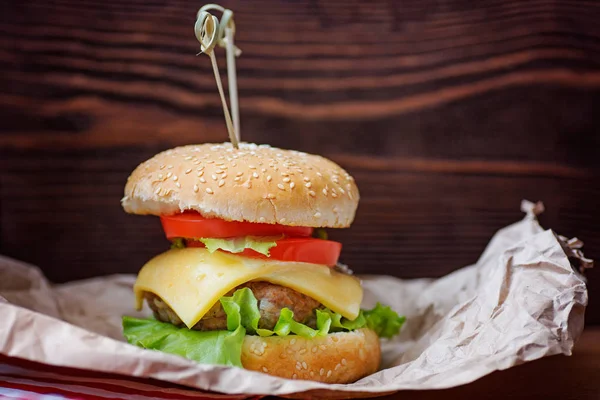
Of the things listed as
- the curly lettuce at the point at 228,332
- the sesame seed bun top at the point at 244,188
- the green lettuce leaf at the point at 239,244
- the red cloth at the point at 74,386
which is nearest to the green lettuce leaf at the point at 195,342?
the curly lettuce at the point at 228,332

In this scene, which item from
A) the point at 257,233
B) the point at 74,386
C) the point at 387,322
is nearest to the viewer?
the point at 74,386

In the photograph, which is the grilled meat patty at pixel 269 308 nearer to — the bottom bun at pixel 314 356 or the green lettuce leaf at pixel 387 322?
the bottom bun at pixel 314 356

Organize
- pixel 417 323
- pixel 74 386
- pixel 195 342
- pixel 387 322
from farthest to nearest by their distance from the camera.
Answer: pixel 417 323, pixel 387 322, pixel 195 342, pixel 74 386

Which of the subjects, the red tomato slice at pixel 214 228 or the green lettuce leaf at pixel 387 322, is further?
the green lettuce leaf at pixel 387 322

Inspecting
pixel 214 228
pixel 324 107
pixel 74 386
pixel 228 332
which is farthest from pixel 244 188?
pixel 324 107

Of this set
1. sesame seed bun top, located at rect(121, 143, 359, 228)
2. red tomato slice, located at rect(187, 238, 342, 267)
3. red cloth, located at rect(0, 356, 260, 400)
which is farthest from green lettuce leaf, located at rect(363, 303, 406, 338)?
red cloth, located at rect(0, 356, 260, 400)

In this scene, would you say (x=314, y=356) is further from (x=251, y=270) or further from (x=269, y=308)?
(x=251, y=270)

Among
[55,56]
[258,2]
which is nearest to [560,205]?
[258,2]
